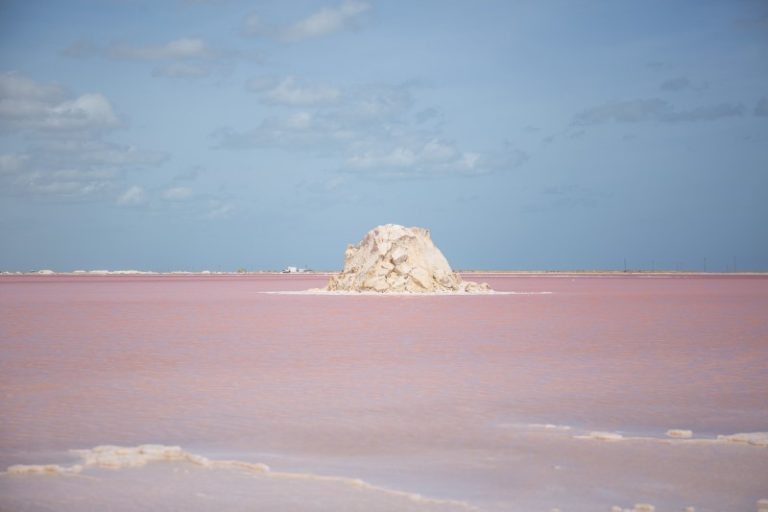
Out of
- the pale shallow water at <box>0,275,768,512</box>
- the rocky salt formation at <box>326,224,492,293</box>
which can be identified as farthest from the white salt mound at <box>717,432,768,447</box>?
the rocky salt formation at <box>326,224,492,293</box>

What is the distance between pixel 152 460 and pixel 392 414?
2.89m

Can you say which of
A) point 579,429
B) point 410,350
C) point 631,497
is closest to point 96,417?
point 579,429

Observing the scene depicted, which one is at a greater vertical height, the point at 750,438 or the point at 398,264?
the point at 398,264

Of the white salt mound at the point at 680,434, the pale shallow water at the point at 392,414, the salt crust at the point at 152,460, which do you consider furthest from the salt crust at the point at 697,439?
the salt crust at the point at 152,460

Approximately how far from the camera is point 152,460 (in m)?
6.80

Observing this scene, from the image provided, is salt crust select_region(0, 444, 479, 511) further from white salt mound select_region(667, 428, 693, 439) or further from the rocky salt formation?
the rocky salt formation

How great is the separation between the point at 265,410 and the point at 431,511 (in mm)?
3993

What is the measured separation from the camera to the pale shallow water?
5.98m

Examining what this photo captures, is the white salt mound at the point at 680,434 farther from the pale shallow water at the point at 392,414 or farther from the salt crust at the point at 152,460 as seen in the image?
the salt crust at the point at 152,460

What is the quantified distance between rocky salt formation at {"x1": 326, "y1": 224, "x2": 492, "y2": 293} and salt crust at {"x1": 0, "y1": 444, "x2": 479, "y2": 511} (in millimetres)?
33818

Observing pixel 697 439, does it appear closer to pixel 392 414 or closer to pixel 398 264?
pixel 392 414

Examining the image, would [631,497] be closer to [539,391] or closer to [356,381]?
[539,391]

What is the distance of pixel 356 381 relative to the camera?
11.4 meters

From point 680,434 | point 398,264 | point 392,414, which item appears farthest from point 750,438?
point 398,264
